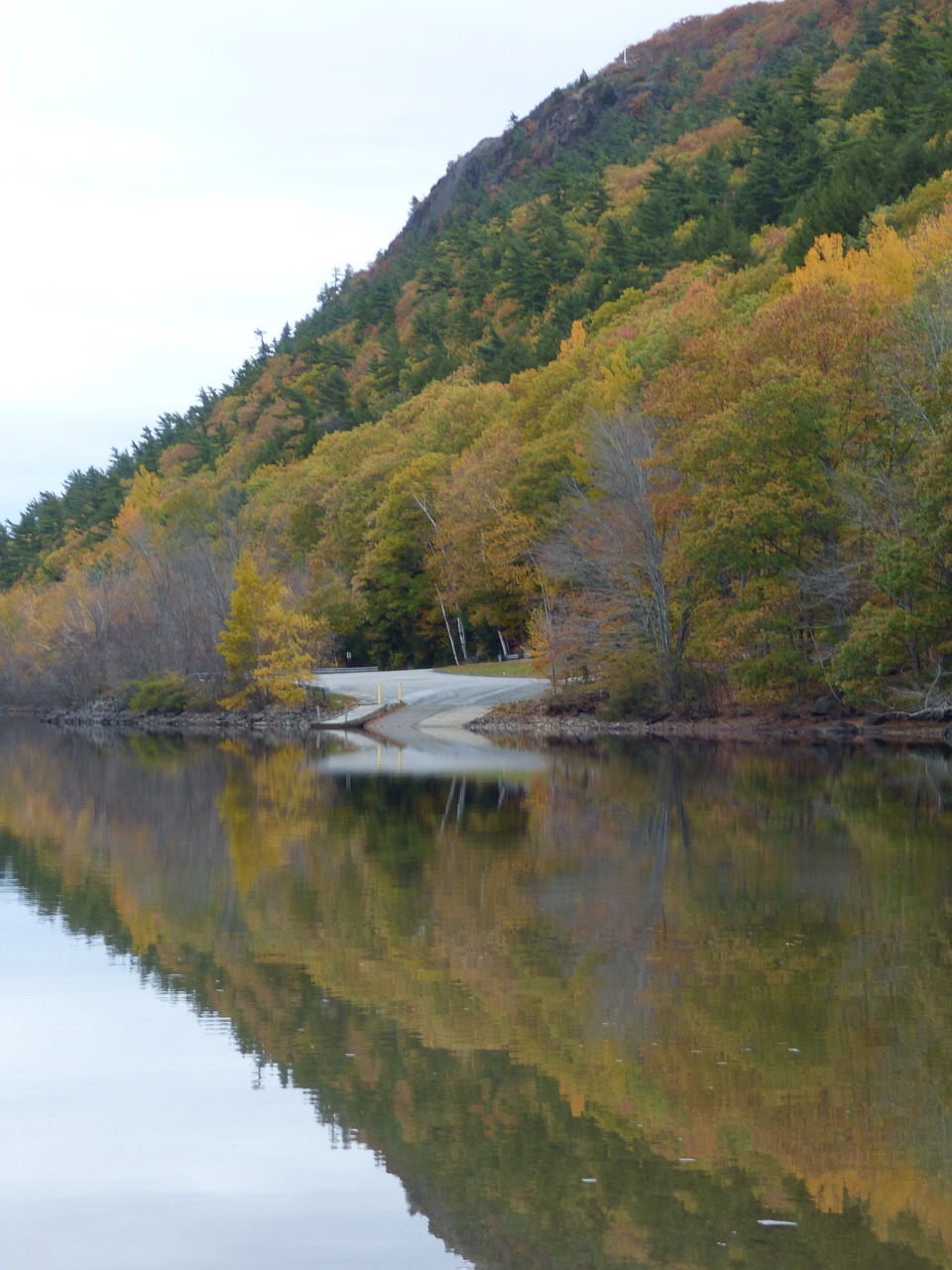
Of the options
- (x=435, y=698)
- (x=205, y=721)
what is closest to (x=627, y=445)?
(x=435, y=698)

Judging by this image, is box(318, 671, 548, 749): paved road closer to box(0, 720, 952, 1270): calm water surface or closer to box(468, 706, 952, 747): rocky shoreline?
box(468, 706, 952, 747): rocky shoreline

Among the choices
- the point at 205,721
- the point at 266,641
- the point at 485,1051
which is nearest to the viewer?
the point at 485,1051

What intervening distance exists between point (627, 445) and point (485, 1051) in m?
38.8

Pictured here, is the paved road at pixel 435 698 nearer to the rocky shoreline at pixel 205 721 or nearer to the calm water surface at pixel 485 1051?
the rocky shoreline at pixel 205 721

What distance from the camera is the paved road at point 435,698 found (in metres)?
53.0

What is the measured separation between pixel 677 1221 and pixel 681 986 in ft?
15.5

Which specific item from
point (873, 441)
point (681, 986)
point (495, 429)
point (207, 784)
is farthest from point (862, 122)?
point (681, 986)

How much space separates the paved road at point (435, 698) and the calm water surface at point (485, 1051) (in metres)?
28.3

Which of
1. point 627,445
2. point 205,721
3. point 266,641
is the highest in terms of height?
point 627,445

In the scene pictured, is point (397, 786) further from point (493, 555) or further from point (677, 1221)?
point (493, 555)

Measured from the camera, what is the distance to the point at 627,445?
156 ft

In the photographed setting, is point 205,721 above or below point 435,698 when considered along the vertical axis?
below

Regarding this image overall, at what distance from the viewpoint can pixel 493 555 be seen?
68.2 metres

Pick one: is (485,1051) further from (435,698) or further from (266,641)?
(266,641)
